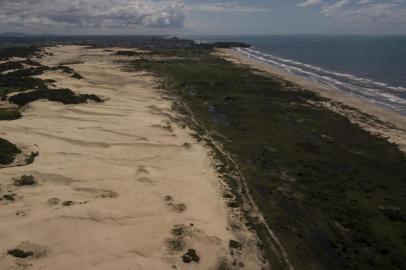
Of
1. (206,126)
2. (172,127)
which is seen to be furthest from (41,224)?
(206,126)

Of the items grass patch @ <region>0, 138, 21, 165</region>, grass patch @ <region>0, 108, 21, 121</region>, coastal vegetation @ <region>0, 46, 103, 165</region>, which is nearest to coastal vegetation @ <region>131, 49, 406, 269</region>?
coastal vegetation @ <region>0, 46, 103, 165</region>

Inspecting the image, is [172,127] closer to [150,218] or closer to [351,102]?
[150,218]

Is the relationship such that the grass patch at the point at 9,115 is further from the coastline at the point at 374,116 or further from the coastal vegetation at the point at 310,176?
the coastline at the point at 374,116

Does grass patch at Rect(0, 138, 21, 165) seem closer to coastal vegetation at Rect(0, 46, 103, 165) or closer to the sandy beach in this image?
coastal vegetation at Rect(0, 46, 103, 165)

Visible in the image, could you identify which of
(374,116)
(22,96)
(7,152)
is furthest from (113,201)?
(374,116)

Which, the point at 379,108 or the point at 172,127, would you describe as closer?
the point at 172,127

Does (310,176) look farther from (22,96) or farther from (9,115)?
(22,96)
